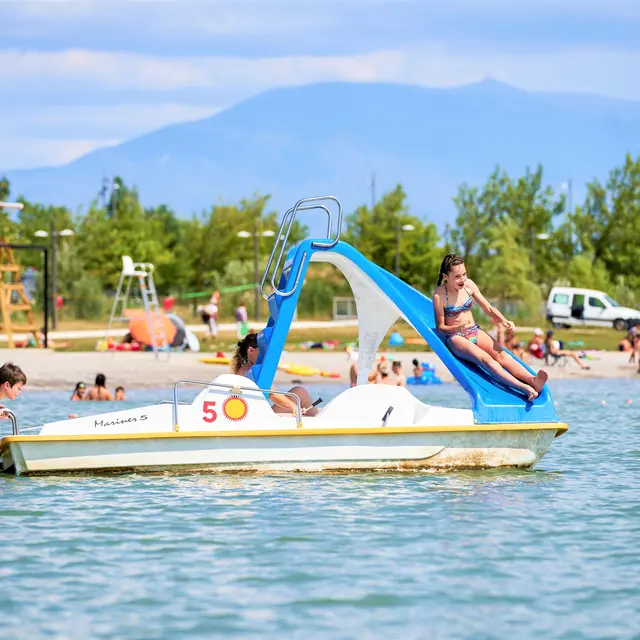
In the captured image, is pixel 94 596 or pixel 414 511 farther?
pixel 414 511

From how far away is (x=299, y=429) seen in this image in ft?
40.9

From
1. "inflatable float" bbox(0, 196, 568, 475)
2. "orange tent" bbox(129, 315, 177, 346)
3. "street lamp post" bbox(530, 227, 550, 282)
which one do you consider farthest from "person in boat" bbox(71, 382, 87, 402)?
"street lamp post" bbox(530, 227, 550, 282)

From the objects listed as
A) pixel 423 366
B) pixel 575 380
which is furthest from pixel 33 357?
pixel 575 380

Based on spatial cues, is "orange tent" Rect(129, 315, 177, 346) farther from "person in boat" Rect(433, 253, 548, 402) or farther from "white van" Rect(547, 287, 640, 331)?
"person in boat" Rect(433, 253, 548, 402)

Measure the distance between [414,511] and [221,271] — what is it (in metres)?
60.5

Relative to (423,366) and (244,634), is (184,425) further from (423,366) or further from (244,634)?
(423,366)

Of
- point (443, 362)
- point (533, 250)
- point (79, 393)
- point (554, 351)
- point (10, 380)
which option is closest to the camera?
point (10, 380)

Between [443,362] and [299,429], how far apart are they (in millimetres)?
1699

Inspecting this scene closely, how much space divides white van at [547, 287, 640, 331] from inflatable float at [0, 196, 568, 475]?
122 feet

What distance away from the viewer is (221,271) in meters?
71.1

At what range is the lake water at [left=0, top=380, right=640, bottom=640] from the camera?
308 inches

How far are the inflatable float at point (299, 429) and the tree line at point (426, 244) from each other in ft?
137

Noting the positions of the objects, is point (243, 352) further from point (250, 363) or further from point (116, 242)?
point (116, 242)

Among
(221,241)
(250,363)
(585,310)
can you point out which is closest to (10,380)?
(250,363)
